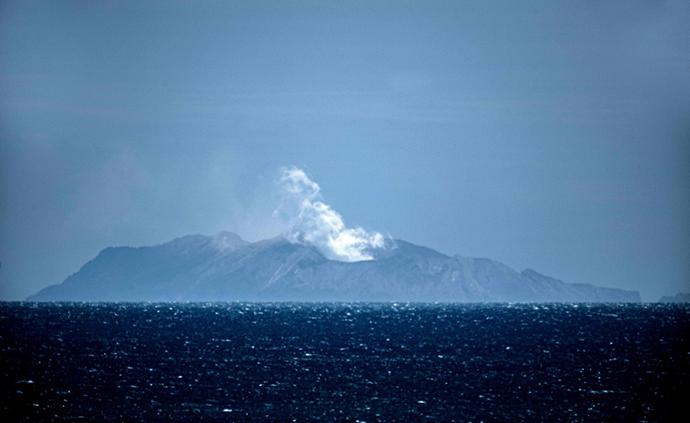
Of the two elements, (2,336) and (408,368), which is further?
(2,336)

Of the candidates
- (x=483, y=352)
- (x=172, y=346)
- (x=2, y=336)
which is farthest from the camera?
(x=2, y=336)

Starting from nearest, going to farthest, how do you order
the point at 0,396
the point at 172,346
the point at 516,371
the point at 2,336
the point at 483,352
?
1. the point at 0,396
2. the point at 516,371
3. the point at 483,352
4. the point at 172,346
5. the point at 2,336

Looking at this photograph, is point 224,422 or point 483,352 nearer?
point 224,422

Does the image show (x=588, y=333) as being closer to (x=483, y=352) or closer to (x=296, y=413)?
(x=483, y=352)

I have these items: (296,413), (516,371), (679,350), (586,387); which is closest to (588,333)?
(679,350)

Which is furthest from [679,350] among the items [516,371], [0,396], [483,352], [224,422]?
[0,396]

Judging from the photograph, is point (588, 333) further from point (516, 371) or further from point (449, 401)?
point (449, 401)
